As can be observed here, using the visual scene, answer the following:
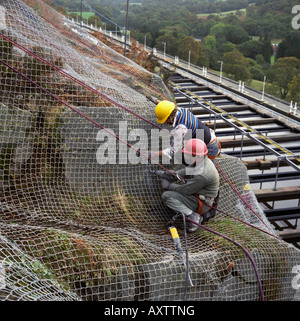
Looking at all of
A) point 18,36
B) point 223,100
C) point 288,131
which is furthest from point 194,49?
point 18,36

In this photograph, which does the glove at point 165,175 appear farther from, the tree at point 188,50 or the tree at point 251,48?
the tree at point 251,48

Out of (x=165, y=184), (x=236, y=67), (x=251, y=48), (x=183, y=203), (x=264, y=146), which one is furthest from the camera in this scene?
(x=251, y=48)

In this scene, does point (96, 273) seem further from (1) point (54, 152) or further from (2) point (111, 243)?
(1) point (54, 152)

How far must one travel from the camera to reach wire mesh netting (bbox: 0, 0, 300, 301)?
4492 mm

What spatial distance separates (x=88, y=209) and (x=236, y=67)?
6384 cm

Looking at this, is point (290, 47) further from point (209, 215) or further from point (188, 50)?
point (209, 215)

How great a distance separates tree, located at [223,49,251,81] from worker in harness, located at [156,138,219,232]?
6200 cm

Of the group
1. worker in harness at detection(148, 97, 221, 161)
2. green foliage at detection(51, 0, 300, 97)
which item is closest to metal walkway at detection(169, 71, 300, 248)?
worker in harness at detection(148, 97, 221, 161)

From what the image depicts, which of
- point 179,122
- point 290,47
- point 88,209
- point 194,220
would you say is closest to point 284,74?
point 290,47

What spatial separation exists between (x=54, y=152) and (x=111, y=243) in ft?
6.25

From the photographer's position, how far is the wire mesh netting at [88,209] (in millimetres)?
4492

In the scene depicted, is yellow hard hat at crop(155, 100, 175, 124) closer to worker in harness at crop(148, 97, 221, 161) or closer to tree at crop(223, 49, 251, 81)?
worker in harness at crop(148, 97, 221, 161)

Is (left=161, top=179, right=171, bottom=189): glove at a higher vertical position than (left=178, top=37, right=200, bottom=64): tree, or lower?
lower

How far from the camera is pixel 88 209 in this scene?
593 cm
